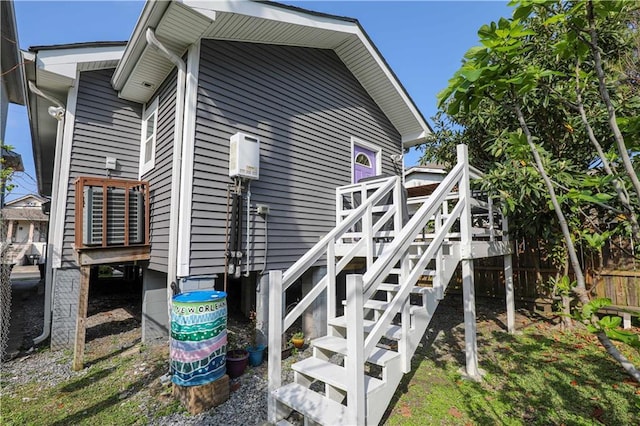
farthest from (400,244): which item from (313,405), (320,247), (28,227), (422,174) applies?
(28,227)

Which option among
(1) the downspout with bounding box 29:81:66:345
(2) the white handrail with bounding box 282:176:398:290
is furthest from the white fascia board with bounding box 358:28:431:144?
(1) the downspout with bounding box 29:81:66:345

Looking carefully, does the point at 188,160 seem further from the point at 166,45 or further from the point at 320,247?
the point at 320,247

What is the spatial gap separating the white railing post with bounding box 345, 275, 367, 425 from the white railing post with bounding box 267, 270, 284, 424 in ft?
2.37

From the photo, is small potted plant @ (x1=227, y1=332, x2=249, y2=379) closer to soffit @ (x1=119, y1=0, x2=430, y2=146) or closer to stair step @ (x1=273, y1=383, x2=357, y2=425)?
stair step @ (x1=273, y1=383, x2=357, y2=425)

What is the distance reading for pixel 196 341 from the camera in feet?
10.8

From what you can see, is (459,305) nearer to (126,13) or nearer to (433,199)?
(433,199)

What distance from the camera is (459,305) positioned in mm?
7402

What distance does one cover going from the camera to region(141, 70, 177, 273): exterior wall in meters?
4.66

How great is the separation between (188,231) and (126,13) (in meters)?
4.29

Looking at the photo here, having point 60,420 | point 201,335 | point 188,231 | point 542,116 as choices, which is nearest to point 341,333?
point 201,335

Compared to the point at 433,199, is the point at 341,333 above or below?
below

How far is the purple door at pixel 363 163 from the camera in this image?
22.3 ft

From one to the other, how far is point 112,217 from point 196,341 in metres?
2.63

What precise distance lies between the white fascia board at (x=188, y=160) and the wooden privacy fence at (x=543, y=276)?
19.9 feet
